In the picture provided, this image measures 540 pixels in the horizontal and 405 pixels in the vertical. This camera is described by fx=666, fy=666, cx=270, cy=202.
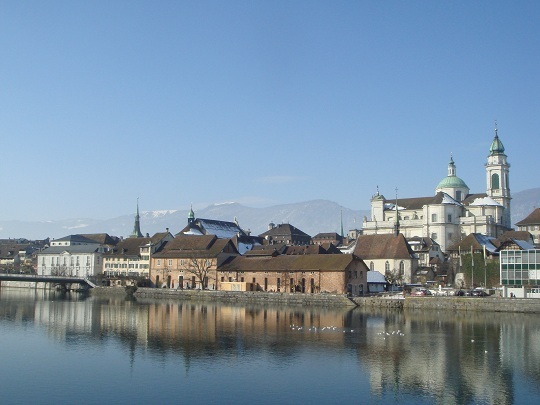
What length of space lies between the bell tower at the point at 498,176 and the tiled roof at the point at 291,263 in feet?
184

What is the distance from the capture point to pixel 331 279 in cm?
7531

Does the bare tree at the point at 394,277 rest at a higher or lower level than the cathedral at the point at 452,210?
lower

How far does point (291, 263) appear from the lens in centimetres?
8075

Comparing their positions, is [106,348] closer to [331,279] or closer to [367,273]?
[331,279]

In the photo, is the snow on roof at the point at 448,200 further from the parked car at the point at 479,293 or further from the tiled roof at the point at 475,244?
the parked car at the point at 479,293

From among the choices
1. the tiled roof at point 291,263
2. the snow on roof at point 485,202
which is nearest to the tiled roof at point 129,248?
the tiled roof at point 291,263

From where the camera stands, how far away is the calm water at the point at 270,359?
2747 centimetres

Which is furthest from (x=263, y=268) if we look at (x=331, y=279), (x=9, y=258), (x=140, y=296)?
(x=9, y=258)

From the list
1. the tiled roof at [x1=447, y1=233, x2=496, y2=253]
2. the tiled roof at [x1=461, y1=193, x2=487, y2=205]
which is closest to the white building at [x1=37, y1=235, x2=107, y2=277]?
the tiled roof at [x1=447, y1=233, x2=496, y2=253]

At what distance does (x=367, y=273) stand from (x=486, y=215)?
38.8m

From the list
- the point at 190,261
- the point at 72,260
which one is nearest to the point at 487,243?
the point at 190,261

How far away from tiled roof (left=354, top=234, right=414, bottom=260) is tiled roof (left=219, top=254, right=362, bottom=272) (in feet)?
44.4

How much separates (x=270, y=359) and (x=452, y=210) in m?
84.2

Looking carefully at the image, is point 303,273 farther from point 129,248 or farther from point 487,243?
point 129,248
